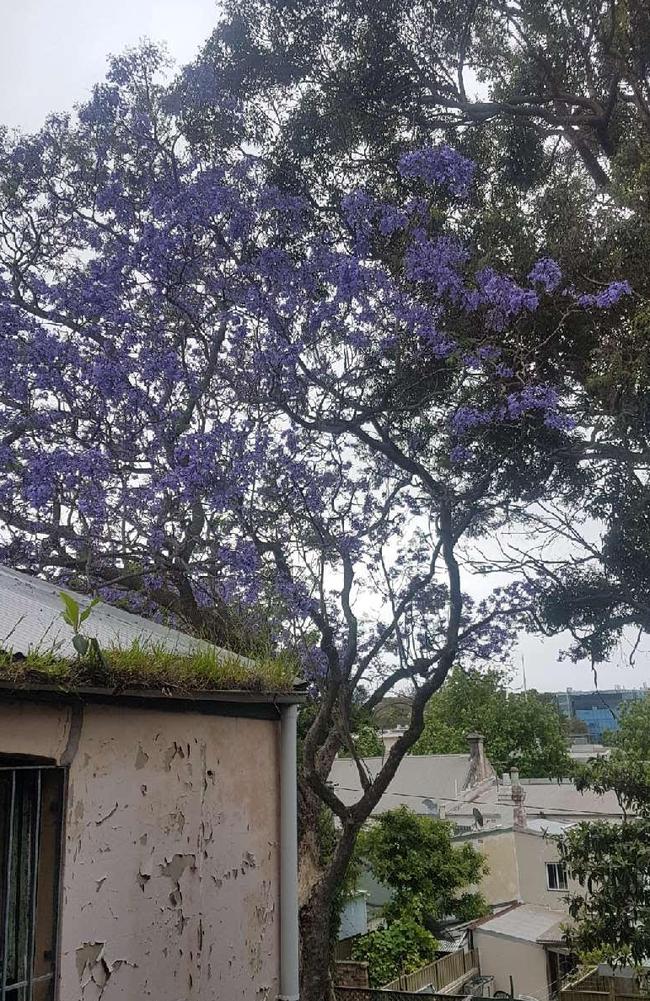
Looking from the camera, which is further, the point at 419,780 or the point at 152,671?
the point at 419,780

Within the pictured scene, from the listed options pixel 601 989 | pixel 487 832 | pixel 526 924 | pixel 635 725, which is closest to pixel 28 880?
pixel 601 989

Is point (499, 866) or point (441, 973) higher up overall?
point (499, 866)

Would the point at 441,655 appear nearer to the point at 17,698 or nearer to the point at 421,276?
the point at 421,276

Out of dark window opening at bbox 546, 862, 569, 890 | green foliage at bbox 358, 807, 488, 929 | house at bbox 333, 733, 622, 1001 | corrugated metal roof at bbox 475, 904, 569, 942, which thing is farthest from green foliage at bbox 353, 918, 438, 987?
dark window opening at bbox 546, 862, 569, 890

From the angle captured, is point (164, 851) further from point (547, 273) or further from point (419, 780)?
point (419, 780)

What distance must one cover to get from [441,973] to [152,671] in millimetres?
15519

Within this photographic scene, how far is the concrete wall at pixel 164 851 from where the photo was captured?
3.51 m

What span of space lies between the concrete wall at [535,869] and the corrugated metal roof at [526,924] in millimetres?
2677

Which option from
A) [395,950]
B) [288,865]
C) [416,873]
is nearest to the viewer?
[288,865]

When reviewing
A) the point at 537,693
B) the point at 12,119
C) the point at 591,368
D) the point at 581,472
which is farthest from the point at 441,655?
the point at 537,693

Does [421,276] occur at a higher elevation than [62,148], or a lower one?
lower

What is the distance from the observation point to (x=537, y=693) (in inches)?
1738

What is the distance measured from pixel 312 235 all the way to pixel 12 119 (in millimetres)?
4556

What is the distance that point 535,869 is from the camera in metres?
23.1
